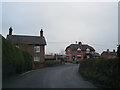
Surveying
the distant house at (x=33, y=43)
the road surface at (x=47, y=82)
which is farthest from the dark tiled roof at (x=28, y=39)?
the road surface at (x=47, y=82)

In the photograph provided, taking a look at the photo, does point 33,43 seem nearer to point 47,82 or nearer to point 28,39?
point 28,39

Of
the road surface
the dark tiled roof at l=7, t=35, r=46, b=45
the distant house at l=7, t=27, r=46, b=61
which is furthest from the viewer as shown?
the dark tiled roof at l=7, t=35, r=46, b=45

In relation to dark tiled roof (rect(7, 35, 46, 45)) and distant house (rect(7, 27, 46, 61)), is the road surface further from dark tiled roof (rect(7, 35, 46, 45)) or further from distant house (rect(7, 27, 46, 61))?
dark tiled roof (rect(7, 35, 46, 45))

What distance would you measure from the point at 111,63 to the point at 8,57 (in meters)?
8.38

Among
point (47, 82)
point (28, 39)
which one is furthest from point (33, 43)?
point (47, 82)

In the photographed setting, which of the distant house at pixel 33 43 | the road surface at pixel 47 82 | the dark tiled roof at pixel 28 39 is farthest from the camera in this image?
the dark tiled roof at pixel 28 39

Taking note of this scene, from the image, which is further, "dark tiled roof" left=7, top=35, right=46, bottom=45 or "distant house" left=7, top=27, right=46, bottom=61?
"dark tiled roof" left=7, top=35, right=46, bottom=45

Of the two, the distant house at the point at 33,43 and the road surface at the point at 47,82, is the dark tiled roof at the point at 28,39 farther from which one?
the road surface at the point at 47,82

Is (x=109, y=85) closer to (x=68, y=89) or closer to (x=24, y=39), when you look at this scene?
(x=68, y=89)

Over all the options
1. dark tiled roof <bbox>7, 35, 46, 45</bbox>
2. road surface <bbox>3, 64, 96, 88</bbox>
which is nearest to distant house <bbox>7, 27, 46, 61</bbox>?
dark tiled roof <bbox>7, 35, 46, 45</bbox>

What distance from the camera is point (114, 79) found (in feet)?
28.6

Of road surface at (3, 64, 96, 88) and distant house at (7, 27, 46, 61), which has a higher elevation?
distant house at (7, 27, 46, 61)

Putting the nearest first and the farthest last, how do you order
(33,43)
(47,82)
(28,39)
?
(47,82)
(33,43)
(28,39)

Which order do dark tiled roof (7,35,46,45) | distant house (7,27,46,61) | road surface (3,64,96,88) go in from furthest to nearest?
dark tiled roof (7,35,46,45) → distant house (7,27,46,61) → road surface (3,64,96,88)
